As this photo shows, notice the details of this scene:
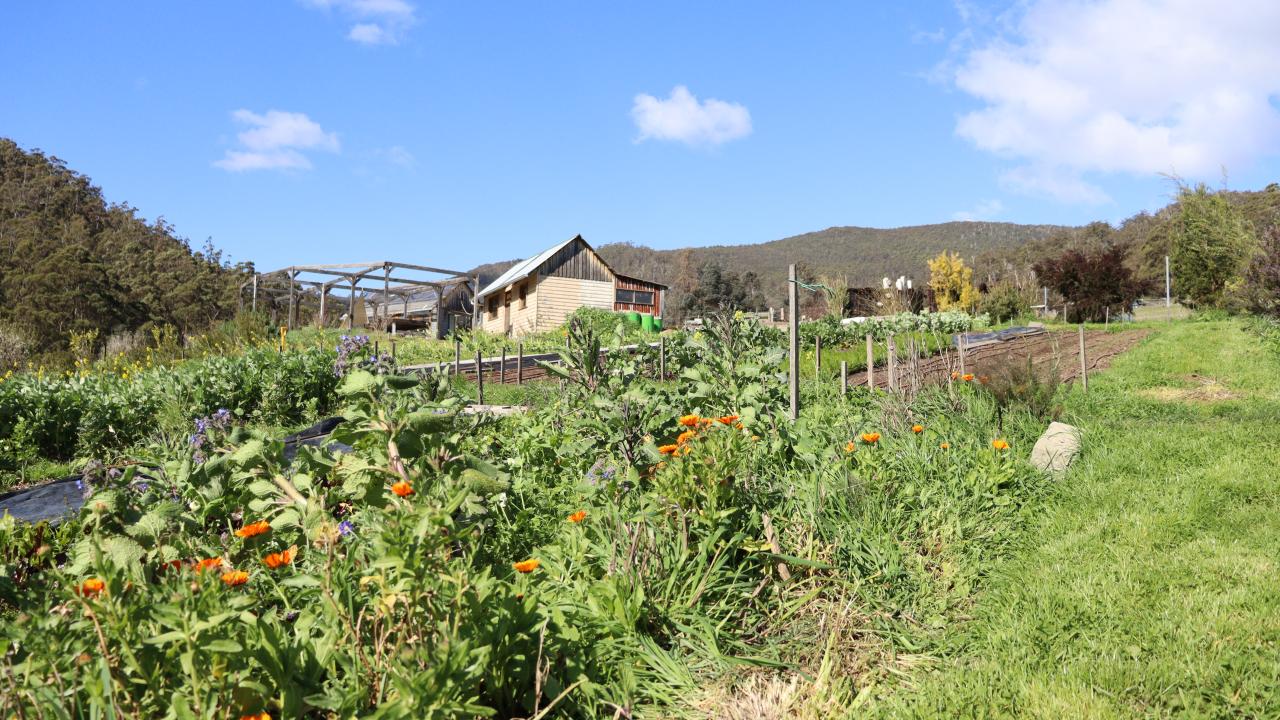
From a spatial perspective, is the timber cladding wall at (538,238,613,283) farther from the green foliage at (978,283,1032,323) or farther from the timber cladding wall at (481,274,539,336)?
the green foliage at (978,283,1032,323)

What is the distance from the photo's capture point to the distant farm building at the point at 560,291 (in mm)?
29375

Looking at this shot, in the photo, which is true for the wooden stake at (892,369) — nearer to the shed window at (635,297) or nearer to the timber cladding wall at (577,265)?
the timber cladding wall at (577,265)

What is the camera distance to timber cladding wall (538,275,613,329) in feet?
96.4

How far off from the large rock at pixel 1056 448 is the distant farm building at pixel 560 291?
23.3 m

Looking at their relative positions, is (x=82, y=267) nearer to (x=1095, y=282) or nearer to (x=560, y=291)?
(x=560, y=291)

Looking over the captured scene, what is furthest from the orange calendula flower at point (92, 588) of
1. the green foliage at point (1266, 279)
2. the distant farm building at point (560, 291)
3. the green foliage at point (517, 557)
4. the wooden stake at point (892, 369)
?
the distant farm building at point (560, 291)

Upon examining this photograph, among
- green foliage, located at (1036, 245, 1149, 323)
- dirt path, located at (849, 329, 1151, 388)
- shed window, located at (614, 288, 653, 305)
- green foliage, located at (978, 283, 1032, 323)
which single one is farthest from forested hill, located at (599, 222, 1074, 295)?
dirt path, located at (849, 329, 1151, 388)

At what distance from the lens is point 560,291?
30.0 metres

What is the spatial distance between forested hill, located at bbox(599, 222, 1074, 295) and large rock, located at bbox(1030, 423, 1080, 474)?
62.0 metres

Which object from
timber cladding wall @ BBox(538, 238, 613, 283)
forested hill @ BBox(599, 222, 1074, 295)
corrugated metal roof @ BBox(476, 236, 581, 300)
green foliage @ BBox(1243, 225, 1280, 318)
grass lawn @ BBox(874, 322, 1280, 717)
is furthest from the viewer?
forested hill @ BBox(599, 222, 1074, 295)

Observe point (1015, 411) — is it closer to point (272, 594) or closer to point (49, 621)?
point (272, 594)

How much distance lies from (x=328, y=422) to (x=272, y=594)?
5818 mm

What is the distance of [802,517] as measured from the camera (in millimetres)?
3342

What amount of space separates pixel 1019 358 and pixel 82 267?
37.8 m
